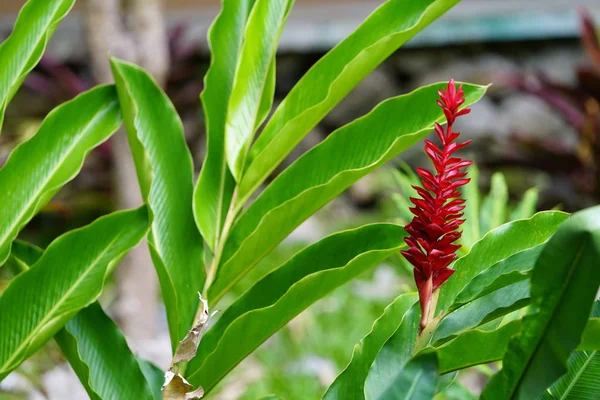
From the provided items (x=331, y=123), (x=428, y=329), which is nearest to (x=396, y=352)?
(x=428, y=329)

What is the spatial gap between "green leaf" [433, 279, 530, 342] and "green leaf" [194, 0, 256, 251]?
237 millimetres

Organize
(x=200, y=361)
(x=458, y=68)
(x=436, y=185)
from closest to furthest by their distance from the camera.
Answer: (x=436, y=185) < (x=200, y=361) < (x=458, y=68)

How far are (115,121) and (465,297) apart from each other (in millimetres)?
388

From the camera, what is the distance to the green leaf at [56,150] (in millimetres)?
665

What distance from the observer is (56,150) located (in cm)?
70

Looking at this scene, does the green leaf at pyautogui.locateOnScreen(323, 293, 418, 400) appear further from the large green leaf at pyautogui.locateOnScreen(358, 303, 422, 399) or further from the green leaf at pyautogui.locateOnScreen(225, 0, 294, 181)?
the green leaf at pyautogui.locateOnScreen(225, 0, 294, 181)

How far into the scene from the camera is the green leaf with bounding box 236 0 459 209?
0.61m

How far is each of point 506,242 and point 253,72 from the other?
30 centimetres

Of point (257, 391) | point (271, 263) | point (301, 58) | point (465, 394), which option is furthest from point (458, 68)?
point (465, 394)

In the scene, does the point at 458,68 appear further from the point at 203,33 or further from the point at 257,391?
the point at 257,391

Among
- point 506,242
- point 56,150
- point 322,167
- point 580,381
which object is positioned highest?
point 56,150

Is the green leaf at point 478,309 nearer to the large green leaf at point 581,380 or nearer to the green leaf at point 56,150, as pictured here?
the large green leaf at point 581,380

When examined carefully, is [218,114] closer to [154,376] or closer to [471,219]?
[154,376]

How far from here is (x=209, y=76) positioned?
0.72 meters
